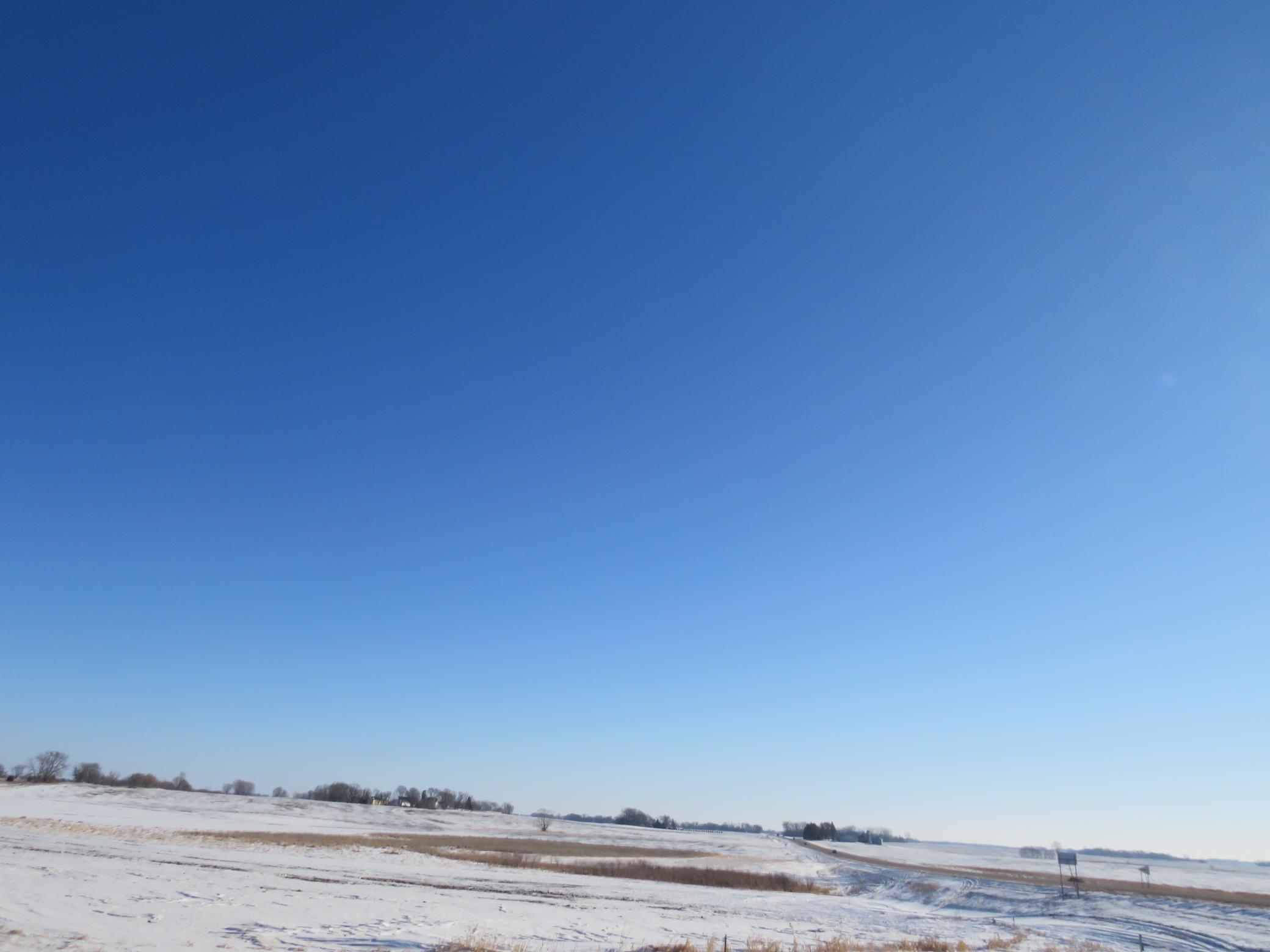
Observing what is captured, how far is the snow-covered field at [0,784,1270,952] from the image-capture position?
1783 centimetres

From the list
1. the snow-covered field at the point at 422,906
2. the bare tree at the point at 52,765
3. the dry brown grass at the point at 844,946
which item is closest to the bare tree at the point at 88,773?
the bare tree at the point at 52,765

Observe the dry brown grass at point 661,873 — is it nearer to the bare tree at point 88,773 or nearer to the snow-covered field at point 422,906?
the snow-covered field at point 422,906

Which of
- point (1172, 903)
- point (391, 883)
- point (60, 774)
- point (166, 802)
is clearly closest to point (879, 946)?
point (391, 883)

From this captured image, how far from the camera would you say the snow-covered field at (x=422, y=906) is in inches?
702

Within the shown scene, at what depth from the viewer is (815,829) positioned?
547 feet

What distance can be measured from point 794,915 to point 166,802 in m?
95.7

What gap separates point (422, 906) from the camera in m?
24.3

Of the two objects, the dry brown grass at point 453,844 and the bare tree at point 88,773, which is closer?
the dry brown grass at point 453,844

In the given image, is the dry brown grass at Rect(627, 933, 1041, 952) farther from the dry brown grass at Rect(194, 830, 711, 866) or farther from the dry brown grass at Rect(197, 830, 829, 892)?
the dry brown grass at Rect(194, 830, 711, 866)

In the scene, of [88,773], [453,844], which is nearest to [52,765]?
[88,773]

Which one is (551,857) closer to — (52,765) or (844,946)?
(844,946)

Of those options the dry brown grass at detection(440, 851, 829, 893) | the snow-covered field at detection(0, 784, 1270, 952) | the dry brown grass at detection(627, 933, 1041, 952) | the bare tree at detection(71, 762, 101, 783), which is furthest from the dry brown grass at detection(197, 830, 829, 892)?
the bare tree at detection(71, 762, 101, 783)

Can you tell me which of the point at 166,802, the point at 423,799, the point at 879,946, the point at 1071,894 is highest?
the point at 879,946

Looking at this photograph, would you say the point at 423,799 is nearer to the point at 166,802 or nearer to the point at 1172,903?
the point at 166,802
